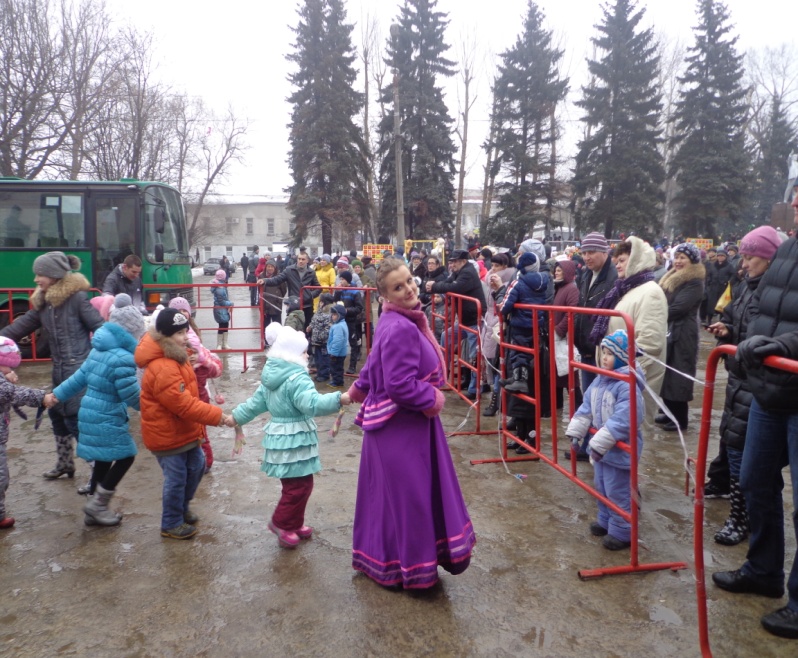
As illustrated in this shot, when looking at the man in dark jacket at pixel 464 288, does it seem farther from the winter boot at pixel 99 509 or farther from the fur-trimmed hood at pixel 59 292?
the winter boot at pixel 99 509

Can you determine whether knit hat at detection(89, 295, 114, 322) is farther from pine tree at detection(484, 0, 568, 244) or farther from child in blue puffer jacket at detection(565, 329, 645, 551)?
pine tree at detection(484, 0, 568, 244)

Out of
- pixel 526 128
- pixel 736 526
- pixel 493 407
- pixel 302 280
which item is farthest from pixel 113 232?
pixel 526 128

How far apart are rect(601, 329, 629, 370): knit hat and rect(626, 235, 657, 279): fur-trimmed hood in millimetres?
1407

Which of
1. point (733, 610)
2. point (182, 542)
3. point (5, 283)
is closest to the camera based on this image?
point (733, 610)

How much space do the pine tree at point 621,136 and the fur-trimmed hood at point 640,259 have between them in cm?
2904

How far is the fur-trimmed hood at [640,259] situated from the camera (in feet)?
16.1

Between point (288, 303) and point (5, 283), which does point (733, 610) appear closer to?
point (288, 303)

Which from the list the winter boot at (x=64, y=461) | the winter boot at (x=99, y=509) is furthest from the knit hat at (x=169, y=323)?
the winter boot at (x=64, y=461)

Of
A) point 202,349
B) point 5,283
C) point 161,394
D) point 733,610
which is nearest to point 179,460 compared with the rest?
point 161,394

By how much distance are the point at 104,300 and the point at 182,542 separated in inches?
108

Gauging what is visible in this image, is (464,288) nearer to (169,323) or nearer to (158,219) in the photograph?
(169,323)

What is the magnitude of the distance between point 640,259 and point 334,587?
342 cm

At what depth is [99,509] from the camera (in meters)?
4.23

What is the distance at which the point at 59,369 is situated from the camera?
Answer: 4.98 meters
